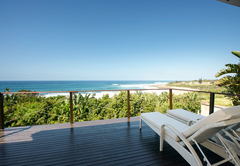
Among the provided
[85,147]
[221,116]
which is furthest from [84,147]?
[221,116]

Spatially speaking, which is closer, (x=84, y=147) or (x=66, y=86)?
(x=84, y=147)

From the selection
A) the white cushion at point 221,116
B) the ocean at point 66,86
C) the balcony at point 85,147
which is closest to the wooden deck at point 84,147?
the balcony at point 85,147

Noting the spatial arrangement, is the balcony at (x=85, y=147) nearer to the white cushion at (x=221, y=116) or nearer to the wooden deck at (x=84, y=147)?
the wooden deck at (x=84, y=147)

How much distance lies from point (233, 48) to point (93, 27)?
18928 millimetres

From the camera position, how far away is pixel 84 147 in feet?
7.02

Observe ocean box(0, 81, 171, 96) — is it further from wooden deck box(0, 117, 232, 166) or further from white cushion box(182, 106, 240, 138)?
white cushion box(182, 106, 240, 138)

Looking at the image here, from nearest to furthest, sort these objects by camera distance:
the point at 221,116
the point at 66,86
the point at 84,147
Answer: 1. the point at 221,116
2. the point at 84,147
3. the point at 66,86

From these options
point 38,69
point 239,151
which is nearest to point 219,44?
point 239,151

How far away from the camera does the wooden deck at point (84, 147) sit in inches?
69.6

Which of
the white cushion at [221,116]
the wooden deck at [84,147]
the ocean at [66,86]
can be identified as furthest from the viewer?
the ocean at [66,86]

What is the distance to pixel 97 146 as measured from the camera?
2.18 meters

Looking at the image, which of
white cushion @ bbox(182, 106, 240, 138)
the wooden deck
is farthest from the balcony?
white cushion @ bbox(182, 106, 240, 138)

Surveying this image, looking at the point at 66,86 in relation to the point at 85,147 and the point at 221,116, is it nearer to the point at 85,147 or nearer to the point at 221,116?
the point at 85,147

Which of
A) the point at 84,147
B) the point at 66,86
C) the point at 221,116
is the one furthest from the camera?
the point at 66,86
